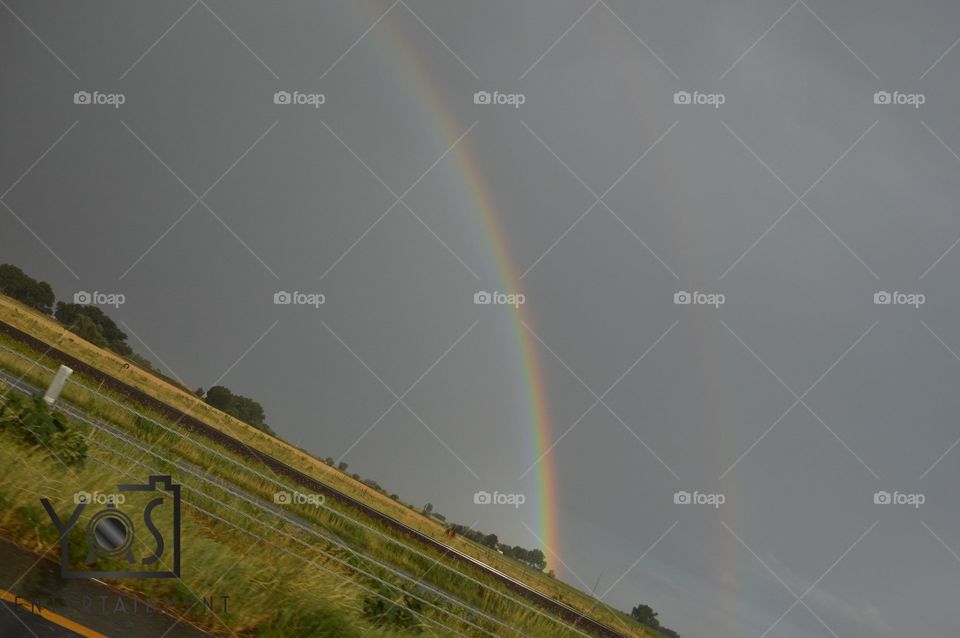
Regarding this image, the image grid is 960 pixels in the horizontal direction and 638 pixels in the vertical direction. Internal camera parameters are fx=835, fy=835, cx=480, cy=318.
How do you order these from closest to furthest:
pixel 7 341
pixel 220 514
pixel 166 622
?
pixel 166 622 → pixel 220 514 → pixel 7 341

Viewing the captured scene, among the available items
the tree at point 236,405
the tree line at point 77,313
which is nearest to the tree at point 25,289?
the tree line at point 77,313

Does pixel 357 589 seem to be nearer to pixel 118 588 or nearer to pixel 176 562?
pixel 176 562

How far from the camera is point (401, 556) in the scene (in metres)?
19.3

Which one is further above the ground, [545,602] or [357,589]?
[545,602]

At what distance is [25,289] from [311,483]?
3272 inches

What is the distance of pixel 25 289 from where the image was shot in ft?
304

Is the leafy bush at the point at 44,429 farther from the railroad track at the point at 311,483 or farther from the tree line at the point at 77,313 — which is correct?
the tree line at the point at 77,313

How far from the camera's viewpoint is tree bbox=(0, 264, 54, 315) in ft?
302

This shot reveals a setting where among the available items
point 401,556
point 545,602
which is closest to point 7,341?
point 401,556

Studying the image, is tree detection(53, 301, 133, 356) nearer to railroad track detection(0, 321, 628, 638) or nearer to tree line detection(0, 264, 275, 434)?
tree line detection(0, 264, 275, 434)

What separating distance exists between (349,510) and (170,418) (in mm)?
6967

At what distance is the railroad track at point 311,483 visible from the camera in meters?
Result: 19.7

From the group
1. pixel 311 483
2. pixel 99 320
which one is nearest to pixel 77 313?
pixel 99 320

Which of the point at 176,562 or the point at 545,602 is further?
the point at 545,602
